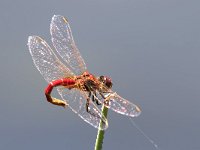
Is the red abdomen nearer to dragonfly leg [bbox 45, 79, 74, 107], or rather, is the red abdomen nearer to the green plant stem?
dragonfly leg [bbox 45, 79, 74, 107]

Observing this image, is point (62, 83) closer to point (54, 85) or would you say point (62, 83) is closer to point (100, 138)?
point (54, 85)

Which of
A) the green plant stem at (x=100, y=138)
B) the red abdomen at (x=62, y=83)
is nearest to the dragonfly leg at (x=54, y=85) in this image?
the red abdomen at (x=62, y=83)

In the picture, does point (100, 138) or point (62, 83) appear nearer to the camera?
point (100, 138)

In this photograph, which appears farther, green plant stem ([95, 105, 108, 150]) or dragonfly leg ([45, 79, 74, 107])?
dragonfly leg ([45, 79, 74, 107])

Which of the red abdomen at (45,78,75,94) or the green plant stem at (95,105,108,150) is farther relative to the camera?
the red abdomen at (45,78,75,94)

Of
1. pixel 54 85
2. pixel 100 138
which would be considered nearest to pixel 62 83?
pixel 54 85

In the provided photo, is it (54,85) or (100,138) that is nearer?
(100,138)

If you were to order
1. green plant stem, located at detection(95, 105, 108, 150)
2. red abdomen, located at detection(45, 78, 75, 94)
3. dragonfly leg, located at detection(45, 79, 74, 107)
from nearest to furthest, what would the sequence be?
1. green plant stem, located at detection(95, 105, 108, 150)
2. dragonfly leg, located at detection(45, 79, 74, 107)
3. red abdomen, located at detection(45, 78, 75, 94)

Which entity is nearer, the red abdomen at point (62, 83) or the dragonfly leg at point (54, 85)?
the dragonfly leg at point (54, 85)

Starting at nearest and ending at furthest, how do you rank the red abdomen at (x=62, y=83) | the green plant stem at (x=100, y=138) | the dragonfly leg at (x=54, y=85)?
the green plant stem at (x=100, y=138)
the dragonfly leg at (x=54, y=85)
the red abdomen at (x=62, y=83)

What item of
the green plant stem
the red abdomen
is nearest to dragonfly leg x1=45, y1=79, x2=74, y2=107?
the red abdomen

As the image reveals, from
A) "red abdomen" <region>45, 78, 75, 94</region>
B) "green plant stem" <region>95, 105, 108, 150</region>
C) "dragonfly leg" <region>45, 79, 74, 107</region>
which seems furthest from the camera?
"red abdomen" <region>45, 78, 75, 94</region>

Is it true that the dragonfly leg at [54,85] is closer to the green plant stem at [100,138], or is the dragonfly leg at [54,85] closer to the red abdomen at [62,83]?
the red abdomen at [62,83]

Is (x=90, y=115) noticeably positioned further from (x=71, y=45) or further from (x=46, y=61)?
(x=71, y=45)
